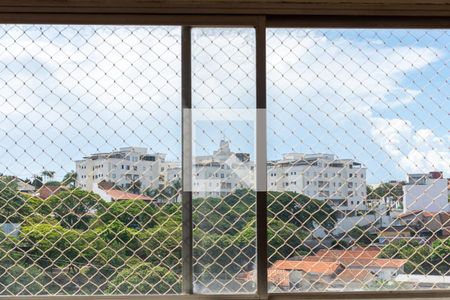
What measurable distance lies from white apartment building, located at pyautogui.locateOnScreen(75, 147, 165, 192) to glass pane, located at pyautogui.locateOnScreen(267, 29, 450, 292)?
1.51 ft

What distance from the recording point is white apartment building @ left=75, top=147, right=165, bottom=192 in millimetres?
2246

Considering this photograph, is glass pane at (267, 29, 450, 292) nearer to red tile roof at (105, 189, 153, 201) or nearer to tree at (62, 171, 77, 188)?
red tile roof at (105, 189, 153, 201)

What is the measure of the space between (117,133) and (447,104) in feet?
4.37

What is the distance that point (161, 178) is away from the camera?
2.26 m

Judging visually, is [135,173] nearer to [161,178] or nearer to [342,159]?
[161,178]

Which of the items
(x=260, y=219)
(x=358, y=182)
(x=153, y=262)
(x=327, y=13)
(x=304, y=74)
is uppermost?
(x=327, y=13)

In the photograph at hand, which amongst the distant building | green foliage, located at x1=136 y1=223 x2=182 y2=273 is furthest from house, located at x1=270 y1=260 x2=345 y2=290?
the distant building

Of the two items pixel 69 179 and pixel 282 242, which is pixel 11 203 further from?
pixel 282 242

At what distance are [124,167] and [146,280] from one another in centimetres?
45

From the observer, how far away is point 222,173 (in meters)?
2.27

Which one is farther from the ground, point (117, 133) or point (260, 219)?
point (117, 133)

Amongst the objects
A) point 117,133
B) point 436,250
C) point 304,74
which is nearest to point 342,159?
point 304,74

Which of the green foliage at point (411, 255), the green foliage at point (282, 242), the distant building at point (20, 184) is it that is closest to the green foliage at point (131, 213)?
the distant building at point (20, 184)

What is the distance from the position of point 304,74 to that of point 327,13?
25cm
